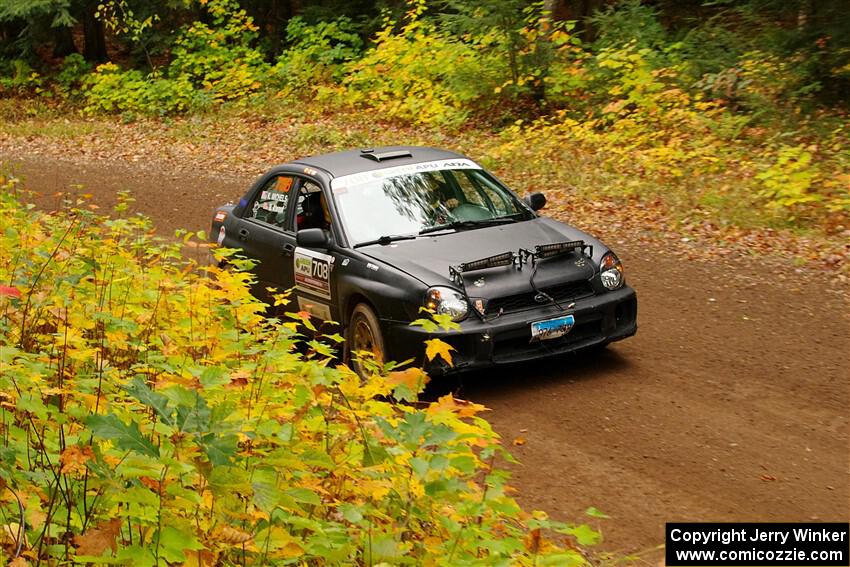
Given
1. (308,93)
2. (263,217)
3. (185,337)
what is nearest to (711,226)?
(263,217)

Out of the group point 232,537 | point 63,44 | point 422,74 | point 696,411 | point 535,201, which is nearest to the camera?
point 232,537

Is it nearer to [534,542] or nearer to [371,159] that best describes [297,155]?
[371,159]

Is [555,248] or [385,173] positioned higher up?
[385,173]

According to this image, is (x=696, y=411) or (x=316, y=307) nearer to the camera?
(x=696, y=411)

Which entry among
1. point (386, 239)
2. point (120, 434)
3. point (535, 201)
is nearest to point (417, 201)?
point (386, 239)

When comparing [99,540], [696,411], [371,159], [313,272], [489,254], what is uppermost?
[371,159]

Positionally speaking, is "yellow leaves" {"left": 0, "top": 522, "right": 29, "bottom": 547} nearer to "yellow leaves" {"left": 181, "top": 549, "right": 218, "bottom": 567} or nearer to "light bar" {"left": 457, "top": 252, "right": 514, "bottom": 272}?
"yellow leaves" {"left": 181, "top": 549, "right": 218, "bottom": 567}

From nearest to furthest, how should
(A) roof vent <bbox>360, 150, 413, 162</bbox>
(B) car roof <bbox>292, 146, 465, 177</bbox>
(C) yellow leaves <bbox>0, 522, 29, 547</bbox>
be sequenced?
1. (C) yellow leaves <bbox>0, 522, 29, 547</bbox>
2. (B) car roof <bbox>292, 146, 465, 177</bbox>
3. (A) roof vent <bbox>360, 150, 413, 162</bbox>

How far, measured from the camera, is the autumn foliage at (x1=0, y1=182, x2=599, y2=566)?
12.3 ft

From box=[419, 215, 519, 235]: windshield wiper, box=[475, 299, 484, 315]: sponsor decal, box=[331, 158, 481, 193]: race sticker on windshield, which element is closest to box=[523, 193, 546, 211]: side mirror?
box=[419, 215, 519, 235]: windshield wiper

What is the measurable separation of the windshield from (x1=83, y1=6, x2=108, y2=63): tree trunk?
78.7 ft

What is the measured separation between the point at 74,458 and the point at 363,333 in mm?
4610

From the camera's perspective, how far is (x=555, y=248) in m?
8.18

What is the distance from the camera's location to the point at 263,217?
1009 cm
